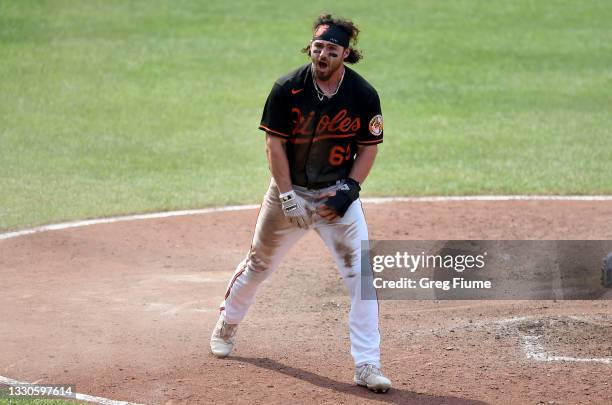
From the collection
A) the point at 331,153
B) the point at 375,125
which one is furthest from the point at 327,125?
the point at 375,125

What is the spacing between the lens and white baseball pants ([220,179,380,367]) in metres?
7.07

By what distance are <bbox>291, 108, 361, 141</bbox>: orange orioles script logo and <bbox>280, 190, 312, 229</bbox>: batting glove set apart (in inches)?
16.6

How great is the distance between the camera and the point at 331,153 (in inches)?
283

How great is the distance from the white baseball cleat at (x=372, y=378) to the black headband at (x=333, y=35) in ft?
6.96

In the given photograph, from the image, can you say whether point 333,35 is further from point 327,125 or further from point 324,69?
point 327,125

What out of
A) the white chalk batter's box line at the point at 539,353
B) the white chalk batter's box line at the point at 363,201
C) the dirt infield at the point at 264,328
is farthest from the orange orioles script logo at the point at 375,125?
the white chalk batter's box line at the point at 363,201

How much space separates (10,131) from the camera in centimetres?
1547

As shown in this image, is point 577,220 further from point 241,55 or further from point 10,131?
point 241,55

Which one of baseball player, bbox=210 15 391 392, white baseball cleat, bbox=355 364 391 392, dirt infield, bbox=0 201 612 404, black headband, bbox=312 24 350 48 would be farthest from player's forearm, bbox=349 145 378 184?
dirt infield, bbox=0 201 612 404

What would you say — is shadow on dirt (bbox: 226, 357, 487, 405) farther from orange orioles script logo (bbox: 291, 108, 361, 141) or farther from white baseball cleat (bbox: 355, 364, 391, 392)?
orange orioles script logo (bbox: 291, 108, 361, 141)

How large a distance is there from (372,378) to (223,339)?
1.32m

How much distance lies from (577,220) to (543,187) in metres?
1.66

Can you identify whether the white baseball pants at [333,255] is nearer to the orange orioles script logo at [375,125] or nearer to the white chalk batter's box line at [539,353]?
the orange orioles script logo at [375,125]

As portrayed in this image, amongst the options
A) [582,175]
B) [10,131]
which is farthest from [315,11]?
[582,175]
